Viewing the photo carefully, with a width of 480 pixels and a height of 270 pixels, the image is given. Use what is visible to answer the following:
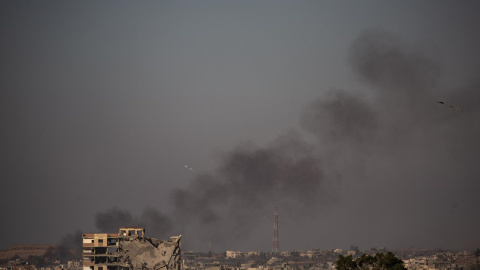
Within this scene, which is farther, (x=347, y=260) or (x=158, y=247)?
(x=158, y=247)

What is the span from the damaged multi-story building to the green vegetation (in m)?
93.5

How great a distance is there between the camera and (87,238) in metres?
179

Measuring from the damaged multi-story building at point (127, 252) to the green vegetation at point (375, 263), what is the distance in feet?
307

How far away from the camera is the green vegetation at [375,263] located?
9662 centimetres

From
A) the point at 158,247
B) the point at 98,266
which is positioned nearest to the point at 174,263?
the point at 158,247

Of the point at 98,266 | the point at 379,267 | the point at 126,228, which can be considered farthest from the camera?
the point at 126,228

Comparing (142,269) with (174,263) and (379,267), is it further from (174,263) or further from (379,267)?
(379,267)

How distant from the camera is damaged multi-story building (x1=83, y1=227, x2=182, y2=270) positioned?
589 feet

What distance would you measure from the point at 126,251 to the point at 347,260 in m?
97.4

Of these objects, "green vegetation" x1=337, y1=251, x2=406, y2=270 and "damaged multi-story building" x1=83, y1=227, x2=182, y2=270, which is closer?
"green vegetation" x1=337, y1=251, x2=406, y2=270

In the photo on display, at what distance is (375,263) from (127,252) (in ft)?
328

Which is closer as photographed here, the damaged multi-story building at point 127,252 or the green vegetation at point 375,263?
the green vegetation at point 375,263

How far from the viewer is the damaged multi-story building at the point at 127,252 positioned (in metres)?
179

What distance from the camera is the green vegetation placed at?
317ft
